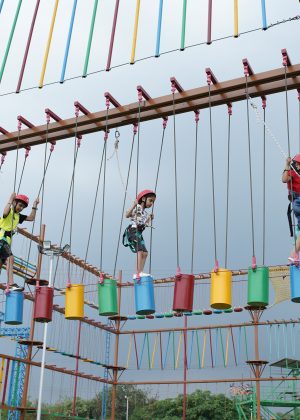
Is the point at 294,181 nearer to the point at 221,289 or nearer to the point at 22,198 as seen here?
the point at 221,289

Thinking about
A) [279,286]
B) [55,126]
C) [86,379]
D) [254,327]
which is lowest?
[86,379]

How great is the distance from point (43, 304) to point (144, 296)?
1253mm

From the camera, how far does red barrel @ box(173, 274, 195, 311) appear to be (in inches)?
233

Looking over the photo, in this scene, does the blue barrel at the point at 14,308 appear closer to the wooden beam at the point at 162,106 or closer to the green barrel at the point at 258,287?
the wooden beam at the point at 162,106

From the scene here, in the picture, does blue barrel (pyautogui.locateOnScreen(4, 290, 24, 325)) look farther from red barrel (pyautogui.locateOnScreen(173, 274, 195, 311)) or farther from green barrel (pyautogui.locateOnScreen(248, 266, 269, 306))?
green barrel (pyautogui.locateOnScreen(248, 266, 269, 306))

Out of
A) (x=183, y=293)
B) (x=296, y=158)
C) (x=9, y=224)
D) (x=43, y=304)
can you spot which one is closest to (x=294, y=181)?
(x=296, y=158)

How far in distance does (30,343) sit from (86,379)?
95.2 inches

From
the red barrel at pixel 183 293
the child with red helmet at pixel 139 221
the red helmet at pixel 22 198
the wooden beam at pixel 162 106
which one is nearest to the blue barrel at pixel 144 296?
the red barrel at pixel 183 293

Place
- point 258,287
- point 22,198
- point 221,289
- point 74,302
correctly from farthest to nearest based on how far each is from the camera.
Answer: point 22,198, point 74,302, point 221,289, point 258,287

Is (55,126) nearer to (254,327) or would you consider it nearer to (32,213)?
(32,213)

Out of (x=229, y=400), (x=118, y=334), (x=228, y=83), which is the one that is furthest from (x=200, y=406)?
(x=228, y=83)

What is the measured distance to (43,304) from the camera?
6.62 m

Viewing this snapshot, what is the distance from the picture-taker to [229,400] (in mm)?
30250

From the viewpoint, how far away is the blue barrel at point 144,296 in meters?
6.06
